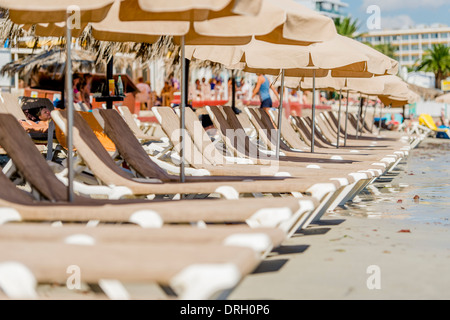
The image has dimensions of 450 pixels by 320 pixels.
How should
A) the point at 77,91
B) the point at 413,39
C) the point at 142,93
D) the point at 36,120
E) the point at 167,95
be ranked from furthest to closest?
1. the point at 413,39
2. the point at 167,95
3. the point at 142,93
4. the point at 77,91
5. the point at 36,120

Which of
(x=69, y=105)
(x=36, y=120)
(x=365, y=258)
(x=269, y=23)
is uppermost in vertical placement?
(x=269, y=23)

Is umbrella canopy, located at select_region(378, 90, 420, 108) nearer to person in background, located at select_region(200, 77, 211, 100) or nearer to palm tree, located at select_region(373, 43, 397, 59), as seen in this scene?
person in background, located at select_region(200, 77, 211, 100)

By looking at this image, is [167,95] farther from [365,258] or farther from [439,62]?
[439,62]

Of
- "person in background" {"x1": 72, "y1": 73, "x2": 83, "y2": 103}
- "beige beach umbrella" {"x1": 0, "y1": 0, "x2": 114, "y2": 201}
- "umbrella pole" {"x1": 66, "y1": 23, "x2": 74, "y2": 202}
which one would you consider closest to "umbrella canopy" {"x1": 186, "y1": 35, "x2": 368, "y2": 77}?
"beige beach umbrella" {"x1": 0, "y1": 0, "x2": 114, "y2": 201}

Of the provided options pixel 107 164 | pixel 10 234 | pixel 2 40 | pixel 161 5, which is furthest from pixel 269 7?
pixel 2 40

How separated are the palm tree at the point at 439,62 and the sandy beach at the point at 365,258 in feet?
296

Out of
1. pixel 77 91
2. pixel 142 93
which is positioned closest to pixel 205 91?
pixel 142 93

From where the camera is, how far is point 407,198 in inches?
299

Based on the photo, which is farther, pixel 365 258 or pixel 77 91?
pixel 77 91

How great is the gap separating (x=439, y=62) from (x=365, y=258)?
93340mm

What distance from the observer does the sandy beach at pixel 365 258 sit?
354 cm

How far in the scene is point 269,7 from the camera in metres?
4.91

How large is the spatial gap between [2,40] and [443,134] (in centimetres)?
1901
